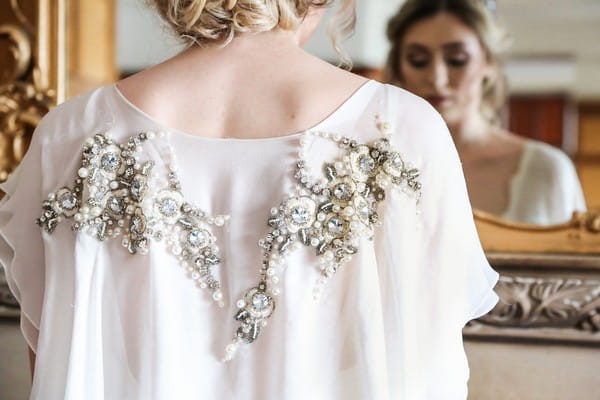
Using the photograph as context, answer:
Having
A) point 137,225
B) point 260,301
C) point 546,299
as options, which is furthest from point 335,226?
point 546,299

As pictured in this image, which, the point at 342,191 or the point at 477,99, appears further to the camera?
the point at 477,99

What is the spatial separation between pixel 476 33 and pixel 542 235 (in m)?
0.38

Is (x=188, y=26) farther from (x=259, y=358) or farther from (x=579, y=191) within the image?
(x=579, y=191)

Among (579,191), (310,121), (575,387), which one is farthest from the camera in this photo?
(575,387)

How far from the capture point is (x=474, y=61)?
1.36 meters

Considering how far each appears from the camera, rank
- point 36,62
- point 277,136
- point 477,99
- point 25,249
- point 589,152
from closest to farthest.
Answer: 1. point 277,136
2. point 25,249
3. point 589,152
4. point 477,99
5. point 36,62

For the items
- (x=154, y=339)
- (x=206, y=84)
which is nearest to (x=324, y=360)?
(x=154, y=339)

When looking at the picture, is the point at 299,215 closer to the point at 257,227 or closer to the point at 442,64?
the point at 257,227

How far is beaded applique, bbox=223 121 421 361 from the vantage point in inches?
33.1

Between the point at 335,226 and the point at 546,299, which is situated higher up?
the point at 335,226

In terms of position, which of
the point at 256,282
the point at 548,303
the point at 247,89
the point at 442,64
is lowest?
the point at 548,303

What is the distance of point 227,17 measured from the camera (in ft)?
2.79

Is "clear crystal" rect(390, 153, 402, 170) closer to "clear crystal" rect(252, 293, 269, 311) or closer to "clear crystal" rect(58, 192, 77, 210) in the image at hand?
"clear crystal" rect(252, 293, 269, 311)

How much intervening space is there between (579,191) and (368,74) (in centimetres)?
42
